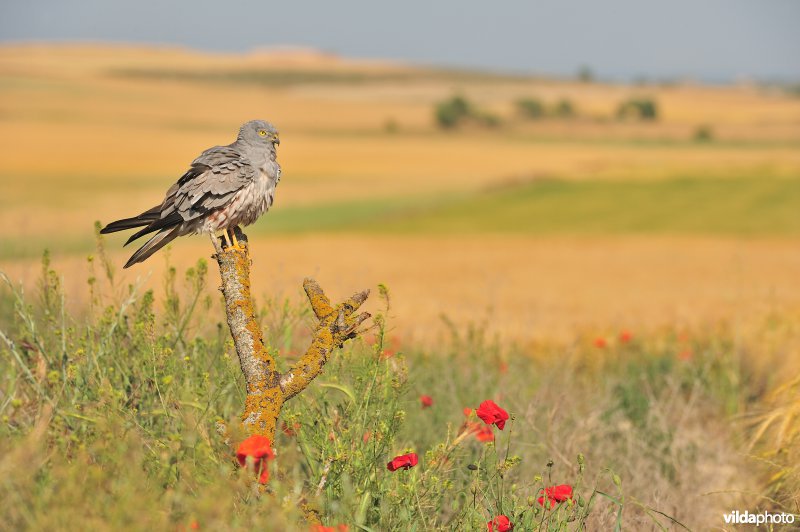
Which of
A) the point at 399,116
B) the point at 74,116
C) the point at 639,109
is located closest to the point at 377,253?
the point at 74,116

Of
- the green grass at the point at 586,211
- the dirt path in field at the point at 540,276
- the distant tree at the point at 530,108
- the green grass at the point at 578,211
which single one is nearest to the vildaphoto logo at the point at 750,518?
the dirt path in field at the point at 540,276

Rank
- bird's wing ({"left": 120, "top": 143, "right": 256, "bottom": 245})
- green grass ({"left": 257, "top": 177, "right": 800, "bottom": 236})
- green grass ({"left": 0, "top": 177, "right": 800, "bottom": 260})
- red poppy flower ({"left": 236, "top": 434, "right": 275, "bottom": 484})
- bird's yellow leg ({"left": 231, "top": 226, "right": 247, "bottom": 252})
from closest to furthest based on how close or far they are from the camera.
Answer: red poppy flower ({"left": 236, "top": 434, "right": 275, "bottom": 484}), bird's yellow leg ({"left": 231, "top": 226, "right": 247, "bottom": 252}), bird's wing ({"left": 120, "top": 143, "right": 256, "bottom": 245}), green grass ({"left": 0, "top": 177, "right": 800, "bottom": 260}), green grass ({"left": 257, "top": 177, "right": 800, "bottom": 236})

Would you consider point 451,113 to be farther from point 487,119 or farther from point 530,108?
point 530,108

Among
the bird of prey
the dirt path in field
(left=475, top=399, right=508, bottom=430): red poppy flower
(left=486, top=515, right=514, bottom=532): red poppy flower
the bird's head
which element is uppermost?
the bird's head

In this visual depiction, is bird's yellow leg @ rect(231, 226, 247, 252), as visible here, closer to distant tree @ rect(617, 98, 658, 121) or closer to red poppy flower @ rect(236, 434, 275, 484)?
red poppy flower @ rect(236, 434, 275, 484)

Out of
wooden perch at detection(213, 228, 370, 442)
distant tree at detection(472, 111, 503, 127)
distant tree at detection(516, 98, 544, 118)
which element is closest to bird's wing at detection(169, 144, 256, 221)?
wooden perch at detection(213, 228, 370, 442)

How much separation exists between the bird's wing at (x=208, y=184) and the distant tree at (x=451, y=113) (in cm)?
8321

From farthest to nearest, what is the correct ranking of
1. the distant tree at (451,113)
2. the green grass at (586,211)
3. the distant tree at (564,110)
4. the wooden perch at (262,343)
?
the distant tree at (564,110), the distant tree at (451,113), the green grass at (586,211), the wooden perch at (262,343)

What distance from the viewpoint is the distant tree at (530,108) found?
319 ft

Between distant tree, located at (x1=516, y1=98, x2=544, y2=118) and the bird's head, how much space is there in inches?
3717

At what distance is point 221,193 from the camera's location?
175 inches

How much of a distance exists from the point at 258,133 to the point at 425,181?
41788 millimetres

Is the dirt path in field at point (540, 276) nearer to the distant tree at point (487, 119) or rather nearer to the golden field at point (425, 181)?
the golden field at point (425, 181)

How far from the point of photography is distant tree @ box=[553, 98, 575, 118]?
9644 centimetres
